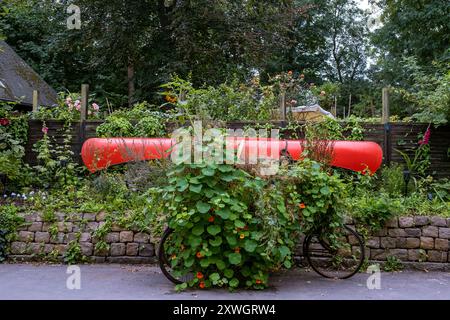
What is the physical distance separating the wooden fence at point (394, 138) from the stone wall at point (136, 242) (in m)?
2.41

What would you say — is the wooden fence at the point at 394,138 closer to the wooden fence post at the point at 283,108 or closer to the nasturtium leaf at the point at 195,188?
the wooden fence post at the point at 283,108

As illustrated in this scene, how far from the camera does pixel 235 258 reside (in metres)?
4.94

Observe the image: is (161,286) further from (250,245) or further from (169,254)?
(250,245)

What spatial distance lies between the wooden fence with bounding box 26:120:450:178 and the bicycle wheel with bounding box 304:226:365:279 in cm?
291

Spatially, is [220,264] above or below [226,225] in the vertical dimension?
below

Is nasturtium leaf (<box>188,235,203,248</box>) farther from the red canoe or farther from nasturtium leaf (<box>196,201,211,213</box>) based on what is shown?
the red canoe

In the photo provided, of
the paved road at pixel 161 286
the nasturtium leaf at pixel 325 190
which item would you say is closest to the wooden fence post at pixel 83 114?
the paved road at pixel 161 286

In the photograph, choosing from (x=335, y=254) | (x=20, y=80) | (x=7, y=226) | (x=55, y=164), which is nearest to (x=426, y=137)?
(x=335, y=254)

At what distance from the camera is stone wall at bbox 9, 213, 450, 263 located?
637cm

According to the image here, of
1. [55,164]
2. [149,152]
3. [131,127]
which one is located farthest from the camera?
[131,127]

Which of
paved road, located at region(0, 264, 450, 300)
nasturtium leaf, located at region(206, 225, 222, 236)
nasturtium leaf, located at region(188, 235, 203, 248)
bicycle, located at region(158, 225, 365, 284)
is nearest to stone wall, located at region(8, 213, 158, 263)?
paved road, located at region(0, 264, 450, 300)

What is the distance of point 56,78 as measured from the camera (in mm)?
22156

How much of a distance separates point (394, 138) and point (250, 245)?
15.7 ft

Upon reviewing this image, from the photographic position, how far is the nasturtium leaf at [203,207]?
4883 millimetres
